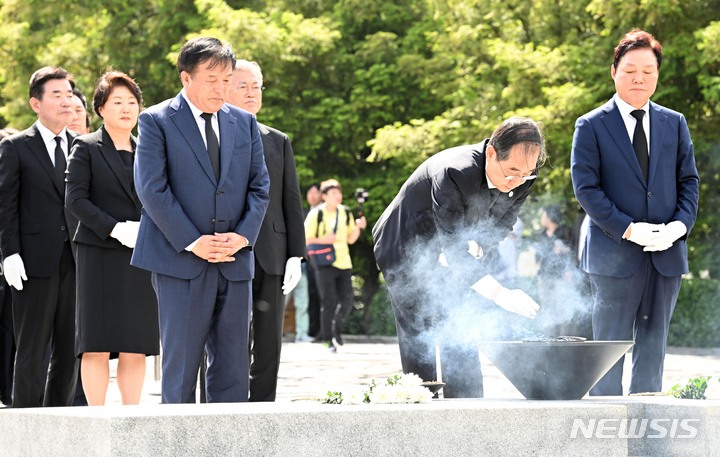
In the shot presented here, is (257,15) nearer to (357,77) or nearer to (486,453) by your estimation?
(357,77)

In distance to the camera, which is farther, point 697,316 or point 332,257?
point 697,316

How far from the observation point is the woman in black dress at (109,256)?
708 cm

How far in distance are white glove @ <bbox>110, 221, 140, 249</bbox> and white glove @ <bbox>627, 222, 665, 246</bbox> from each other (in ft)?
8.96

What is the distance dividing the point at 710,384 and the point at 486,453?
4.67 feet

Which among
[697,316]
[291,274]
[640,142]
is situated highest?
[640,142]

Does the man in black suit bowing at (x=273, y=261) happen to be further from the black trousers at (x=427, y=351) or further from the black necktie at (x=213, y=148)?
the black necktie at (x=213, y=148)

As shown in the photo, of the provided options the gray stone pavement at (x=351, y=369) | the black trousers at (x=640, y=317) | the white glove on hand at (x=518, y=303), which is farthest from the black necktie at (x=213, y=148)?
the gray stone pavement at (x=351, y=369)

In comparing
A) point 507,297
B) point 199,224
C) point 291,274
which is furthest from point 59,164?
point 507,297

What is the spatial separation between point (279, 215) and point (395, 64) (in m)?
16.3

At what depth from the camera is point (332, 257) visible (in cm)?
1602

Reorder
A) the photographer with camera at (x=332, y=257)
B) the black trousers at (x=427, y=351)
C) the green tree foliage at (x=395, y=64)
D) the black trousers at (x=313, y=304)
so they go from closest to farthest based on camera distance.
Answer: the black trousers at (x=427, y=351) < the photographer with camera at (x=332, y=257) < the green tree foliage at (x=395, y=64) < the black trousers at (x=313, y=304)

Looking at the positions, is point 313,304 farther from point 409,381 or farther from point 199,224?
point 409,381

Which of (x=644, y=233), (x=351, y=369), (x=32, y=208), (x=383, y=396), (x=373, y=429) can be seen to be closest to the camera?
(x=373, y=429)

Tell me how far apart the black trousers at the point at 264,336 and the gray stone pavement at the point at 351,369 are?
1437mm
